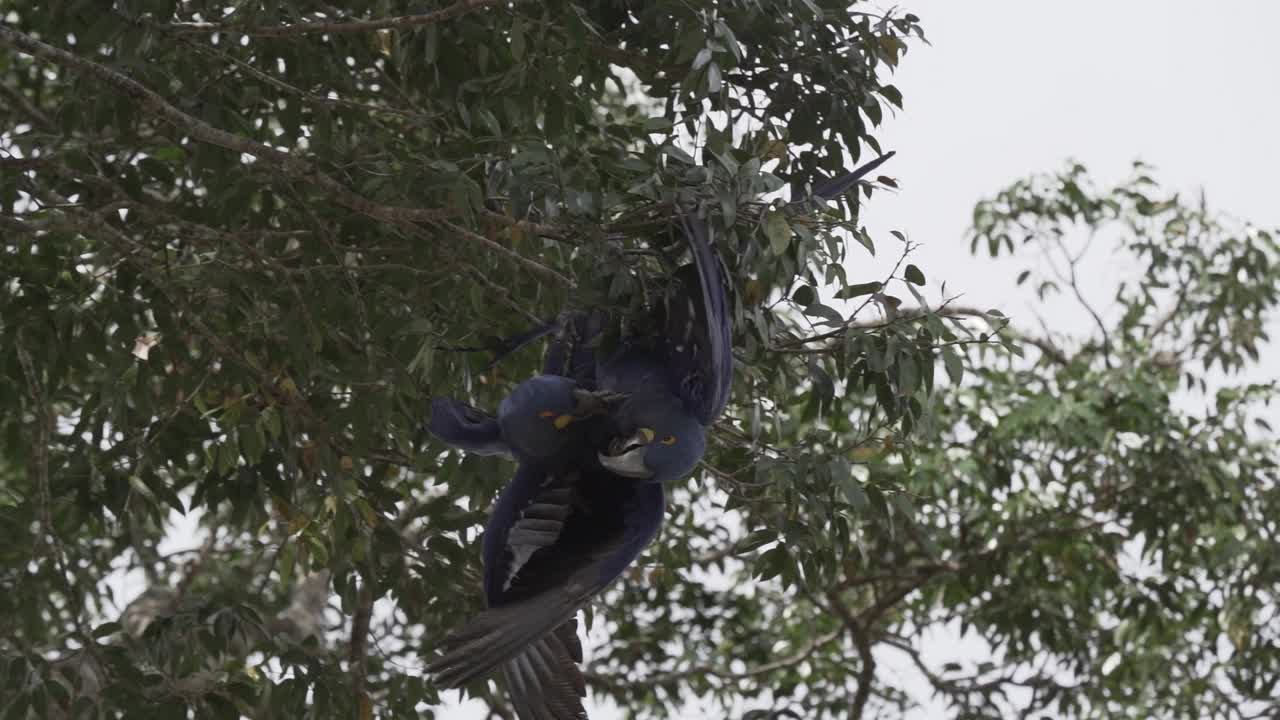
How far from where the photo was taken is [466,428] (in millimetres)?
1917

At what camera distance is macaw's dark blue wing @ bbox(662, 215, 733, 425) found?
177cm

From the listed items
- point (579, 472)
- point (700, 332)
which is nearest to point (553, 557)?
point (579, 472)

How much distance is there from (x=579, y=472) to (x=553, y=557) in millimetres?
105

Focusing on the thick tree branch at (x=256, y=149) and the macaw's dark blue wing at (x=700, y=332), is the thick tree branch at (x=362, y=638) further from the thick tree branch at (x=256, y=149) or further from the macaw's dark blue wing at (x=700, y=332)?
the macaw's dark blue wing at (x=700, y=332)

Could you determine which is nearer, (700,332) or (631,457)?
(631,457)

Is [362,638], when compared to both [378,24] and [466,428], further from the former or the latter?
[466,428]

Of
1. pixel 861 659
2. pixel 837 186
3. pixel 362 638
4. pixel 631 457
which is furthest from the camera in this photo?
pixel 861 659

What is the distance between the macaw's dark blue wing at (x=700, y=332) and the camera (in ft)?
5.81

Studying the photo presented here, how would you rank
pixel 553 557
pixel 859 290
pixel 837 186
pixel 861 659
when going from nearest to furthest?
pixel 553 557 → pixel 837 186 → pixel 859 290 → pixel 861 659

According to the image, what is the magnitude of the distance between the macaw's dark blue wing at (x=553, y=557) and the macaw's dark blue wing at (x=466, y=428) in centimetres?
7

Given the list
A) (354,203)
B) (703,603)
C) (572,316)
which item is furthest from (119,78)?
(703,603)

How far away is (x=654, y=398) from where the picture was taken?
1748 mm

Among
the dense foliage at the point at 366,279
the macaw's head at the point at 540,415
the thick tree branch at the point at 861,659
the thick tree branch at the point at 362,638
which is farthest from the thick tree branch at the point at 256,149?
the thick tree branch at the point at 861,659

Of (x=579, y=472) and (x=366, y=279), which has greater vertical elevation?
(x=366, y=279)
